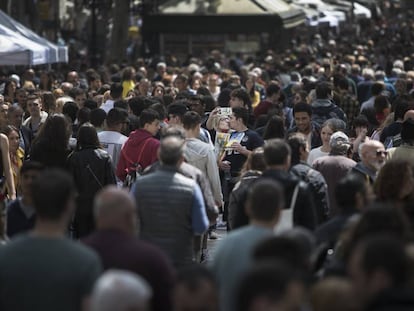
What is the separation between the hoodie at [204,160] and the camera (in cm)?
1315

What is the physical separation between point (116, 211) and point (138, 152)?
5.69 metres

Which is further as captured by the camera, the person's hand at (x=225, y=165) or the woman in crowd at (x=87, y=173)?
the person's hand at (x=225, y=165)

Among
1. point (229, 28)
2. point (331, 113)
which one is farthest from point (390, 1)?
point (331, 113)

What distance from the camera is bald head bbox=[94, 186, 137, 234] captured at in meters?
7.61

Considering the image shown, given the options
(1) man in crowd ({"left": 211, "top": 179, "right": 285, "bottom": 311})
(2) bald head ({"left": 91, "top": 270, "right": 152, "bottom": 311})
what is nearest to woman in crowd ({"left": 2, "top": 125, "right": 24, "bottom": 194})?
(1) man in crowd ({"left": 211, "top": 179, "right": 285, "bottom": 311})

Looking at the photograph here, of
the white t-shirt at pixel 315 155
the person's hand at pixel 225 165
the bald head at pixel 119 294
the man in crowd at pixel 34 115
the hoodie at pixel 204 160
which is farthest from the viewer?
the man in crowd at pixel 34 115

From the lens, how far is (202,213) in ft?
32.0

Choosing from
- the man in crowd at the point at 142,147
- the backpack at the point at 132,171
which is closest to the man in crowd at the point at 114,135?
the man in crowd at the point at 142,147

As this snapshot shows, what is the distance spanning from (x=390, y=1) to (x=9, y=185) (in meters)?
92.8

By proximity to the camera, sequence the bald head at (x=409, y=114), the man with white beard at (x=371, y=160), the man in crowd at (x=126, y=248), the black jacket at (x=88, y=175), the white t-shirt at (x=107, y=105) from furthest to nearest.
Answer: the white t-shirt at (x=107, y=105), the bald head at (x=409, y=114), the black jacket at (x=88, y=175), the man with white beard at (x=371, y=160), the man in crowd at (x=126, y=248)

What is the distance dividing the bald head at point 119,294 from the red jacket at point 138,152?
6.61m

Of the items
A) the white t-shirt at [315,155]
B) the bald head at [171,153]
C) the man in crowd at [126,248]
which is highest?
the man in crowd at [126,248]

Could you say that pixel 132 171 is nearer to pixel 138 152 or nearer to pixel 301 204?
pixel 138 152

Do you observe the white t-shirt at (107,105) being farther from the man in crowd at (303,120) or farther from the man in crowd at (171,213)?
the man in crowd at (171,213)
